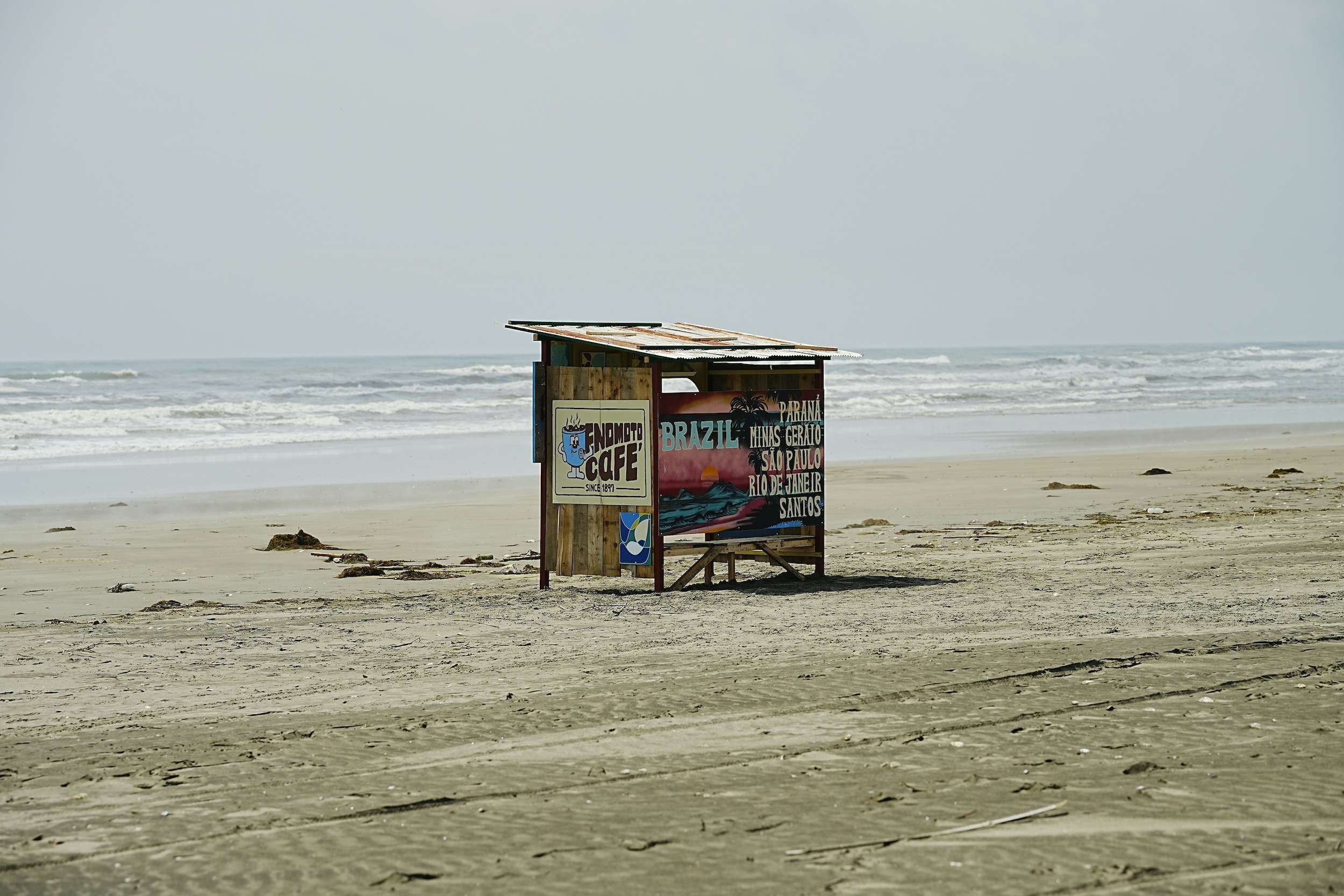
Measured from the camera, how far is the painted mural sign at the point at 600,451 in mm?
10227

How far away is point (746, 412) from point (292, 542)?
5.52m

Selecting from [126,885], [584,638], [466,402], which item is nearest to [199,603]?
[584,638]

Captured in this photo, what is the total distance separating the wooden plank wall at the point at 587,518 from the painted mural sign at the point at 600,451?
0.19ft

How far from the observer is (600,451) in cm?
1036

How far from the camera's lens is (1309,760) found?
5.17 m

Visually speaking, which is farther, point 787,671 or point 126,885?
point 787,671

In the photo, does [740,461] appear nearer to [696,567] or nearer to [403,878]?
[696,567]

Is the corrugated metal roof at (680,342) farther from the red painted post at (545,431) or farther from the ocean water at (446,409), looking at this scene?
the ocean water at (446,409)

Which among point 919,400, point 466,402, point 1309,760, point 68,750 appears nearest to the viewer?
point 1309,760

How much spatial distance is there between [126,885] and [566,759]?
69.7 inches

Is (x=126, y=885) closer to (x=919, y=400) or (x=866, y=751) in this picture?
(x=866, y=751)

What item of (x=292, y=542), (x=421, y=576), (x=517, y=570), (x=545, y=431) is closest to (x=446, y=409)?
(x=292, y=542)

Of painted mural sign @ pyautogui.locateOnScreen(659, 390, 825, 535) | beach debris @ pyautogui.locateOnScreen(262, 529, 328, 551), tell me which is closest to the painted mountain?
painted mural sign @ pyautogui.locateOnScreen(659, 390, 825, 535)

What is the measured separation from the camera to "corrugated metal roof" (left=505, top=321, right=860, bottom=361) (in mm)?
9922
